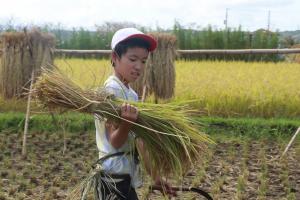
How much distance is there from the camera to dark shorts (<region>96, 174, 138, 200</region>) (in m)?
2.39

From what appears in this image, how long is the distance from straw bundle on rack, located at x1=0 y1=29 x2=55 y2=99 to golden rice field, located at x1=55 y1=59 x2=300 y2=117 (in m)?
0.47

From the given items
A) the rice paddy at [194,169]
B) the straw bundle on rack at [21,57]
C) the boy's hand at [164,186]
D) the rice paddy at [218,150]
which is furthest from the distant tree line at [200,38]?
the boy's hand at [164,186]

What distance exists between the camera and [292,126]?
23.0ft

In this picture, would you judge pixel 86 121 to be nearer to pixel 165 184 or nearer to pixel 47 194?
pixel 47 194

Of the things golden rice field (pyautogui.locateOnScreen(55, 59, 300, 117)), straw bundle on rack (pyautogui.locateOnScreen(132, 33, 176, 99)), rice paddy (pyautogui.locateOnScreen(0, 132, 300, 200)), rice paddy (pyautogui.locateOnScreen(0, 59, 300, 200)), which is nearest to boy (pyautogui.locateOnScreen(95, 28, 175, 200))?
rice paddy (pyautogui.locateOnScreen(0, 59, 300, 200))

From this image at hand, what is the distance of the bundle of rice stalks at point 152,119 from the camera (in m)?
2.25

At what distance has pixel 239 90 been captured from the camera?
7.96 meters

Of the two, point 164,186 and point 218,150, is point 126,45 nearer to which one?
point 164,186

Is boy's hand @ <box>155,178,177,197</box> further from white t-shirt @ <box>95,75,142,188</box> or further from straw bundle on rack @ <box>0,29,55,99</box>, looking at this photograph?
straw bundle on rack @ <box>0,29,55,99</box>

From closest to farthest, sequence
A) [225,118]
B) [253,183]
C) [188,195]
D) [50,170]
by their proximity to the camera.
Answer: [188,195], [253,183], [50,170], [225,118]

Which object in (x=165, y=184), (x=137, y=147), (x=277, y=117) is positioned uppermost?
(x=137, y=147)

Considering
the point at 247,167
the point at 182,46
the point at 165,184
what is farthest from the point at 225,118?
the point at 182,46

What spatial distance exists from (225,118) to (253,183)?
2.88m

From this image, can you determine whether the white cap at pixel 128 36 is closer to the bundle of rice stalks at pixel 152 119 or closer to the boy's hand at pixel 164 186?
the bundle of rice stalks at pixel 152 119
